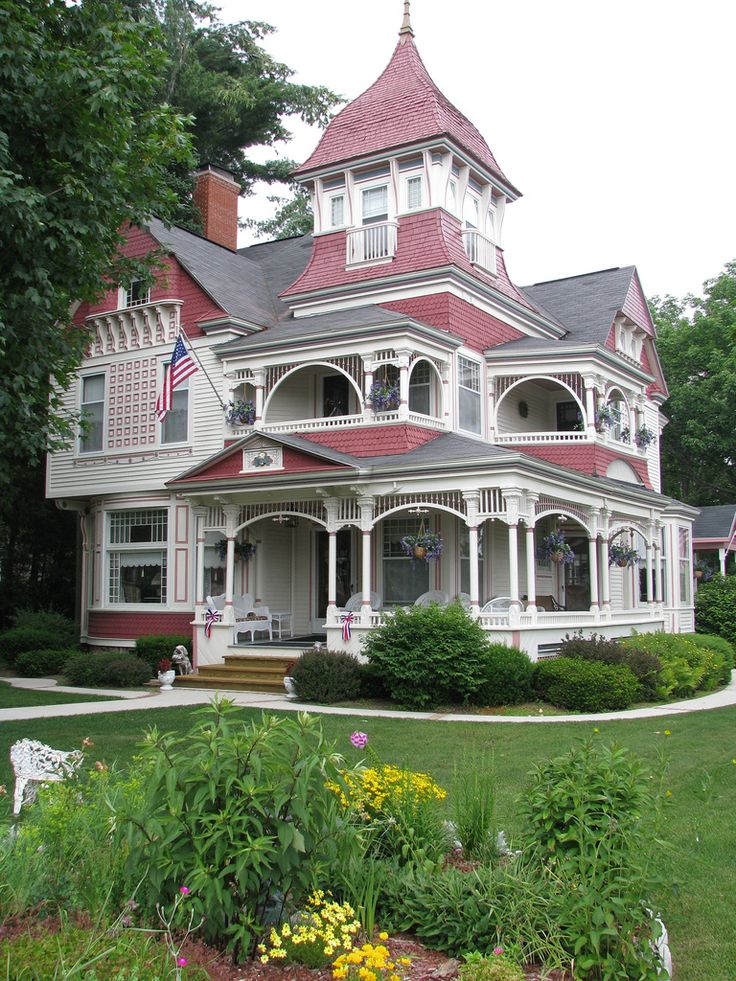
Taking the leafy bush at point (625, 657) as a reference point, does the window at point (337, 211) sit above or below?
above

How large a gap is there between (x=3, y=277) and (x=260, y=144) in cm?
3166

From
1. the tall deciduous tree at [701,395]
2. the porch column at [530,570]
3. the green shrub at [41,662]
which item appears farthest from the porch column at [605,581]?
the tall deciduous tree at [701,395]

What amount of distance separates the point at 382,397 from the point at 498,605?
185 inches

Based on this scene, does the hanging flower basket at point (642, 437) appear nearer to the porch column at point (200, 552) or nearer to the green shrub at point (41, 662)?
the porch column at point (200, 552)

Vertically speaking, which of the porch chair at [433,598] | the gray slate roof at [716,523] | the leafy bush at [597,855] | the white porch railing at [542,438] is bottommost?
the leafy bush at [597,855]

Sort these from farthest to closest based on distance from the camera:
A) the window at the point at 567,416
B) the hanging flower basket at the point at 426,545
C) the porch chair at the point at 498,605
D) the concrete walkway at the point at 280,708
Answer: the window at the point at 567,416 < the hanging flower basket at the point at 426,545 < the porch chair at the point at 498,605 < the concrete walkway at the point at 280,708

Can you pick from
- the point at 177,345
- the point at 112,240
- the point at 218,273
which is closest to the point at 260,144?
the point at 218,273

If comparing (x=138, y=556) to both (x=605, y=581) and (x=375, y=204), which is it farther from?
(x=605, y=581)

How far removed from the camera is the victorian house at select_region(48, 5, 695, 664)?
1884 cm

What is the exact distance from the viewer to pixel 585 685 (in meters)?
15.6

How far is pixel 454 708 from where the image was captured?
15.8 m

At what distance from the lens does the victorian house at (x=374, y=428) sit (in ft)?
61.8

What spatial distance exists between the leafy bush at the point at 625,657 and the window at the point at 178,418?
10670 millimetres

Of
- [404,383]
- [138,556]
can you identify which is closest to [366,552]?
[404,383]
